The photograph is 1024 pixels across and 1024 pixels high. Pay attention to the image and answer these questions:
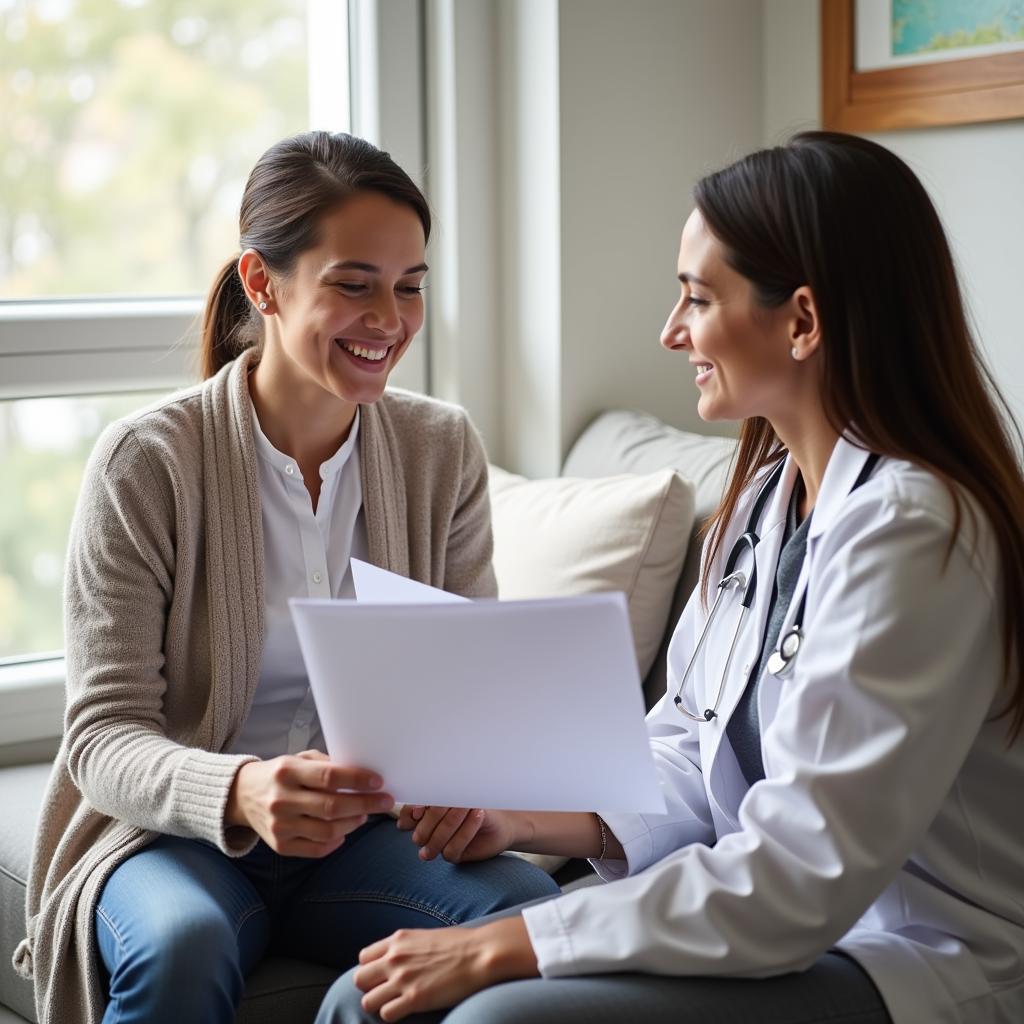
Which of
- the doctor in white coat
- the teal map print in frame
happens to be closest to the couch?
the doctor in white coat

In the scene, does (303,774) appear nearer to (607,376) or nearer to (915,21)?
(607,376)

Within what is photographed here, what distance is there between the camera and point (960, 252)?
2.31 m

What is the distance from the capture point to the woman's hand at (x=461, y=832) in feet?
5.12

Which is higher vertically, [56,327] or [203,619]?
[56,327]

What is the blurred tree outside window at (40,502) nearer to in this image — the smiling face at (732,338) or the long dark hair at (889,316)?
the smiling face at (732,338)

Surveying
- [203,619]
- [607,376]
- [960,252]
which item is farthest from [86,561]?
[960,252]

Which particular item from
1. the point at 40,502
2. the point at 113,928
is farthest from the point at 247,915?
A: the point at 40,502

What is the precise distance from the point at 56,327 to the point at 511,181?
88cm

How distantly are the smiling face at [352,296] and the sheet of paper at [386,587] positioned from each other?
359 millimetres

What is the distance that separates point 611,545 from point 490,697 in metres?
0.91

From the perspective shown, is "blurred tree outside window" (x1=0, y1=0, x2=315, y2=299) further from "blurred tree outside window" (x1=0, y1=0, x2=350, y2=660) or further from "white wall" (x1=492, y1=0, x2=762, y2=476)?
"white wall" (x1=492, y1=0, x2=762, y2=476)

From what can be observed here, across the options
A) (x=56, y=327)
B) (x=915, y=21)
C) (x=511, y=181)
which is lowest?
(x=56, y=327)

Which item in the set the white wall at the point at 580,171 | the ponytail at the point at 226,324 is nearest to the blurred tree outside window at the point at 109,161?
the white wall at the point at 580,171

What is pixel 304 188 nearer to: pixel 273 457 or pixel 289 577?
pixel 273 457
